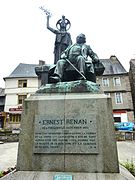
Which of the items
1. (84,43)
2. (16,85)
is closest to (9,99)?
(16,85)

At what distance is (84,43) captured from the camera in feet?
18.3

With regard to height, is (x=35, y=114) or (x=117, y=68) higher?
(x=117, y=68)

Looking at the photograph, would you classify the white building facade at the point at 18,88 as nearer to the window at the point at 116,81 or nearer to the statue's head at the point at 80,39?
the window at the point at 116,81

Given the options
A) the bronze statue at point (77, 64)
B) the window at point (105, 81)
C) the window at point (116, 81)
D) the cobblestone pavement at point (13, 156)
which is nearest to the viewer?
the bronze statue at point (77, 64)

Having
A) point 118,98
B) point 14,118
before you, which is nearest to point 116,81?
point 118,98

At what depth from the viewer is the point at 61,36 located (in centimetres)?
667

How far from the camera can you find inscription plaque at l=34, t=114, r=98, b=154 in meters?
3.68

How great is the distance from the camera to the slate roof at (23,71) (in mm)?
33125

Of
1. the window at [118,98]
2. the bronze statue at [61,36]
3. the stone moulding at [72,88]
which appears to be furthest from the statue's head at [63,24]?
the window at [118,98]

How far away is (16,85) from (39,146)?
30067mm

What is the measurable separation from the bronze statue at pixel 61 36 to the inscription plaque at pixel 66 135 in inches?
126

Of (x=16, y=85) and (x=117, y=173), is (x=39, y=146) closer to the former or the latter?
(x=117, y=173)

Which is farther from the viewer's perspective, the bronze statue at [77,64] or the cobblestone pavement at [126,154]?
the cobblestone pavement at [126,154]

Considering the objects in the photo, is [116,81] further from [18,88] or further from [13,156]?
[13,156]
